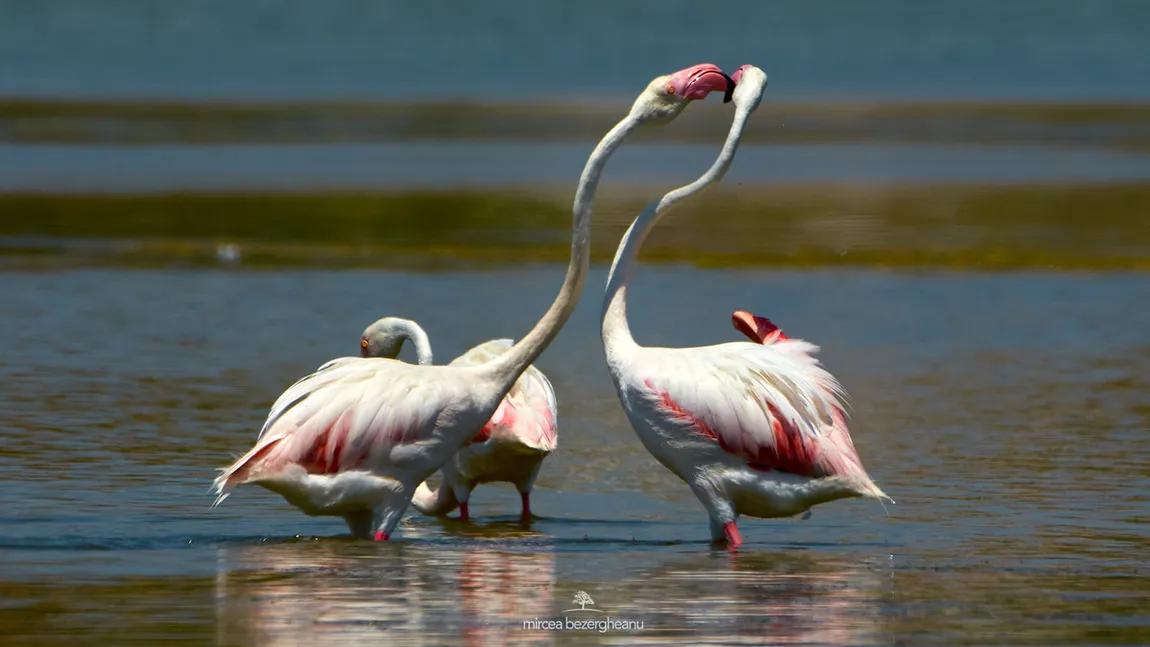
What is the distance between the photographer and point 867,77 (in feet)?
187

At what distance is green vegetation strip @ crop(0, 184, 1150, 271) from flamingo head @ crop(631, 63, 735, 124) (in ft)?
30.4

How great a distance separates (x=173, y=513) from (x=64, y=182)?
1902cm

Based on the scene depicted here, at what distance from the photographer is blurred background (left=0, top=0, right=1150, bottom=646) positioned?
7.69 metres

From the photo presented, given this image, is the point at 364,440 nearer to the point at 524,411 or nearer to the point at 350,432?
the point at 350,432

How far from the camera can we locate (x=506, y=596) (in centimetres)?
776

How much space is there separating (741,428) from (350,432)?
1729 mm

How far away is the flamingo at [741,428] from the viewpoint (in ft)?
28.4

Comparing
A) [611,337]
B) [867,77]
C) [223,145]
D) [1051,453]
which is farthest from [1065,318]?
[867,77]

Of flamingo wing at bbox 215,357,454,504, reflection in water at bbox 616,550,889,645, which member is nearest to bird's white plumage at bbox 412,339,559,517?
flamingo wing at bbox 215,357,454,504

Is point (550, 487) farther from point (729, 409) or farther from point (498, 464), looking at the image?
point (729, 409)

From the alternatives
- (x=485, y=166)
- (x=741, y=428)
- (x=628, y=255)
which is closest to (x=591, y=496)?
(x=628, y=255)

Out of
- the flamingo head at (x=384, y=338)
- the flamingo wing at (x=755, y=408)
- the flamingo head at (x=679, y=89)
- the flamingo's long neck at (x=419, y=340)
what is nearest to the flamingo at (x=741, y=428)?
the flamingo wing at (x=755, y=408)

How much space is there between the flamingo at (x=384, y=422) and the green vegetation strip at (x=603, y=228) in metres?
9.32

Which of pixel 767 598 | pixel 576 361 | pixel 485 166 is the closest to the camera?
pixel 767 598
